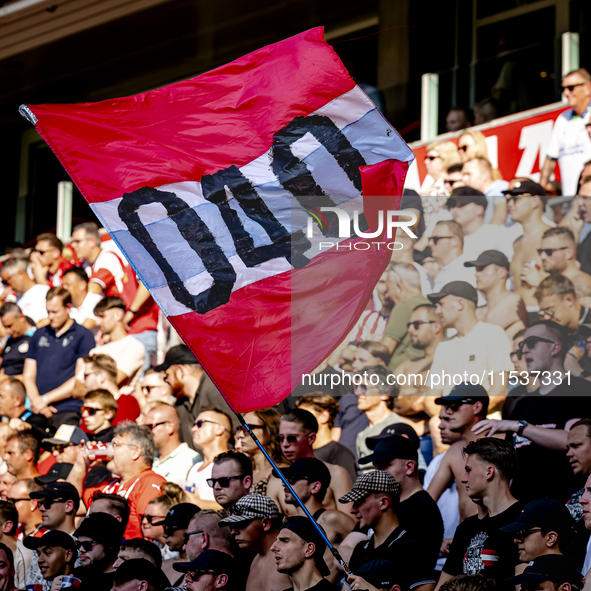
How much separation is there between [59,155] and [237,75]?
1085 millimetres

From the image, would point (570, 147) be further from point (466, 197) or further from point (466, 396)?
point (466, 396)

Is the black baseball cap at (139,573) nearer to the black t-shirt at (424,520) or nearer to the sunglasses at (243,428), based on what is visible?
the sunglasses at (243,428)

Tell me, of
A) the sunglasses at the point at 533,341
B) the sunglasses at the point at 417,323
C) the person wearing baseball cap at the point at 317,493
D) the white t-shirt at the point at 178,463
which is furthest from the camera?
the white t-shirt at the point at 178,463

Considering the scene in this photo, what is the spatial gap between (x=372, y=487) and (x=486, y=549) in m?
0.73

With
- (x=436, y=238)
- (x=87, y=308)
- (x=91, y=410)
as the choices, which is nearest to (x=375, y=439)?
(x=436, y=238)

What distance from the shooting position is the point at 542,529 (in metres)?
4.88

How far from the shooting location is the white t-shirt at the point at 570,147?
9188 mm

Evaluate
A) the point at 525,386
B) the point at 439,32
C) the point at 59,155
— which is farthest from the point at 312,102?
the point at 439,32

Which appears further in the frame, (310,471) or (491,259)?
(491,259)

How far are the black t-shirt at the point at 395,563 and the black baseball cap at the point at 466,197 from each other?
3713mm

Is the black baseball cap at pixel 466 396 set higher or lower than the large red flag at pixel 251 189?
lower

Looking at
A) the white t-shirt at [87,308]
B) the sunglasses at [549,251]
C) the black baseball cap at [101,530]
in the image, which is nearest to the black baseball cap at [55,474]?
the black baseball cap at [101,530]

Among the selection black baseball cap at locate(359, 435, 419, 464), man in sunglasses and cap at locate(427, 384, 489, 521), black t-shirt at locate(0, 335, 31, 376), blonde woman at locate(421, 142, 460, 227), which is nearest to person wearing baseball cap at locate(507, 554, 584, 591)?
black baseball cap at locate(359, 435, 419, 464)

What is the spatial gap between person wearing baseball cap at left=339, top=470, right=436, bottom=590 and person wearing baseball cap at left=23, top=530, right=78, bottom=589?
2.18 meters
